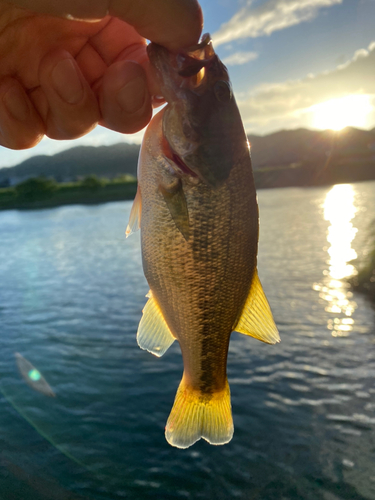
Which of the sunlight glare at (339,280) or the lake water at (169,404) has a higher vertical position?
the sunlight glare at (339,280)

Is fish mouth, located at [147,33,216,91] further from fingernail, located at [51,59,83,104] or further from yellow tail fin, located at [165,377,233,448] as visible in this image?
yellow tail fin, located at [165,377,233,448]

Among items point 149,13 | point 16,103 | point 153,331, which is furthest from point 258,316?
point 16,103

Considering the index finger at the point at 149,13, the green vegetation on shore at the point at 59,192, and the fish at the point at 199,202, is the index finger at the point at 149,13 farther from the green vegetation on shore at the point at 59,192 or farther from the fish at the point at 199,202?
the green vegetation on shore at the point at 59,192

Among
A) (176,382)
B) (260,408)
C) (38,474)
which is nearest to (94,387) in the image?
(176,382)

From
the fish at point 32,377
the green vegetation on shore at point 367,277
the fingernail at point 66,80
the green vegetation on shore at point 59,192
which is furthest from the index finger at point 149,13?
the green vegetation on shore at point 59,192

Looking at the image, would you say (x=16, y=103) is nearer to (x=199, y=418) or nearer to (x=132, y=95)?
(x=132, y=95)

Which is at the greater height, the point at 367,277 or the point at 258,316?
the point at 258,316

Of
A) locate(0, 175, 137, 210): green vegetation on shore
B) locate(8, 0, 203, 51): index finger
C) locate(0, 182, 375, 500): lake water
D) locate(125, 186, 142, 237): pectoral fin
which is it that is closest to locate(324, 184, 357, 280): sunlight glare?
locate(0, 182, 375, 500): lake water
